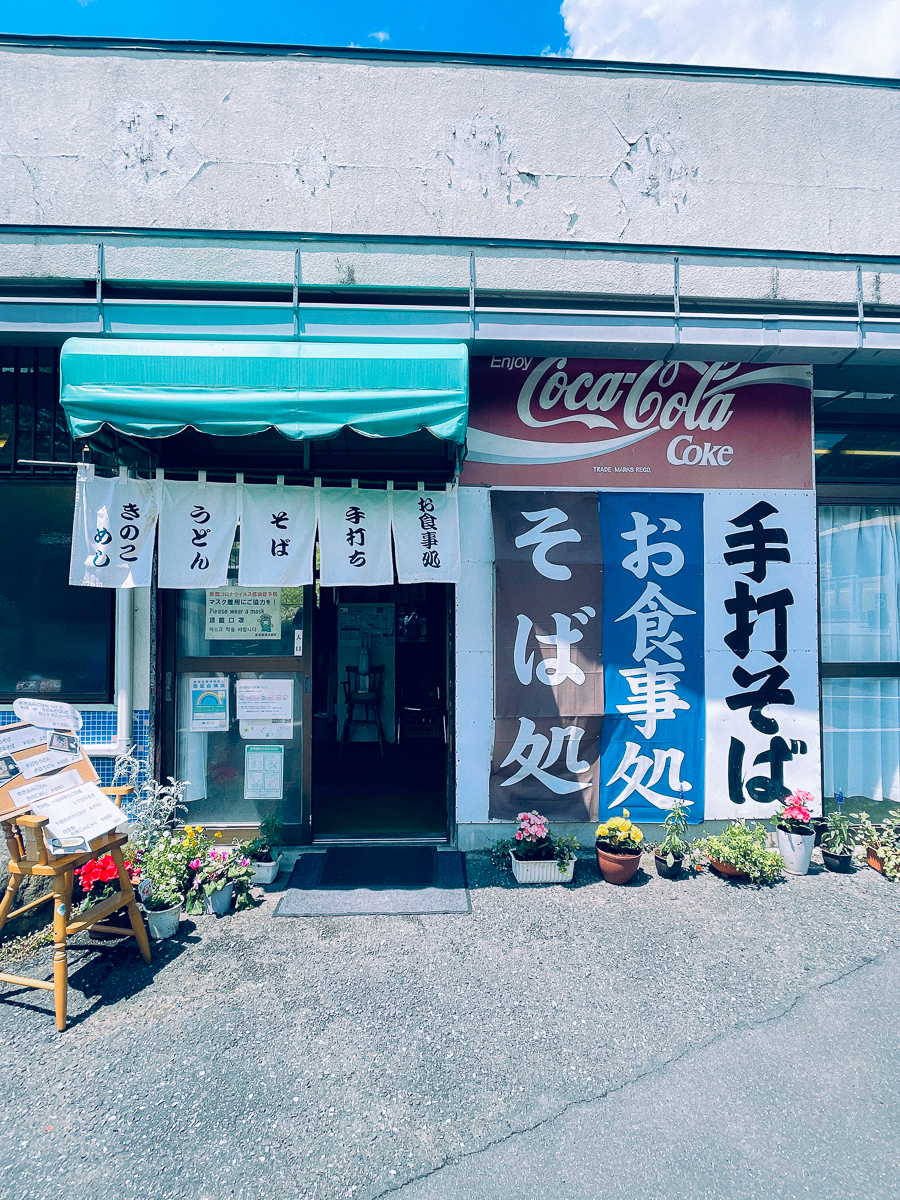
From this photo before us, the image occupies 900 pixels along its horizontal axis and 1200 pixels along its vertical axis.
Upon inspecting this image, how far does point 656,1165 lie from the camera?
8.55ft

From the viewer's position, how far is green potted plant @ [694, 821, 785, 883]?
5.10 metres

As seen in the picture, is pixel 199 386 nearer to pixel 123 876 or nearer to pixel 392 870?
pixel 123 876

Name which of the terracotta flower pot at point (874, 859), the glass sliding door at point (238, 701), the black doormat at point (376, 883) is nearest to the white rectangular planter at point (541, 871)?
the black doormat at point (376, 883)

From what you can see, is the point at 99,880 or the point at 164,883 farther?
the point at 164,883

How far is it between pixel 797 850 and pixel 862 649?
2.40 meters

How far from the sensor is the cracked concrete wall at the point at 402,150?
5504mm

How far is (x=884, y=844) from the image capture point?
5422mm

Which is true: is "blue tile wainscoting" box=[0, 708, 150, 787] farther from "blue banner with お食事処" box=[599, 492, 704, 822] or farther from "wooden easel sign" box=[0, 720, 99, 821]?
"blue banner with お食事処" box=[599, 492, 704, 822]

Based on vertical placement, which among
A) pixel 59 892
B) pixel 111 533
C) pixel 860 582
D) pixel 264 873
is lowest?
pixel 264 873

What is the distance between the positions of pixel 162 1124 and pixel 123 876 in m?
1.64

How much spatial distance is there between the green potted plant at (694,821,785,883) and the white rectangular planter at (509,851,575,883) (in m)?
1.40

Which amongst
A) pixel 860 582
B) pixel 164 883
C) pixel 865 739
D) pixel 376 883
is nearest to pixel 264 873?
pixel 164 883

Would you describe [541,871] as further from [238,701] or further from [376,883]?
[238,701]

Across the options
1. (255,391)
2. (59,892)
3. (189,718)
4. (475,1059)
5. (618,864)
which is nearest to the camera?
(475,1059)
